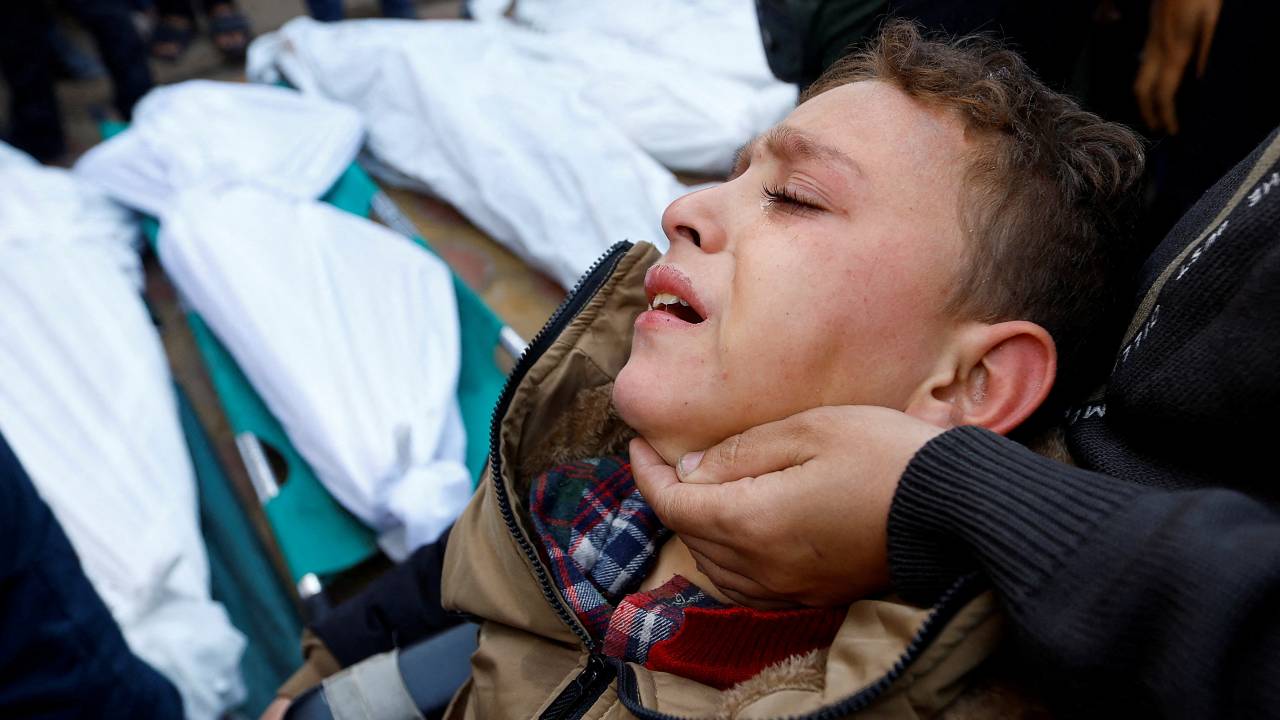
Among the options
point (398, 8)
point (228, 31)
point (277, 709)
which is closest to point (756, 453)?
point (277, 709)

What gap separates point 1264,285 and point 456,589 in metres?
1.07

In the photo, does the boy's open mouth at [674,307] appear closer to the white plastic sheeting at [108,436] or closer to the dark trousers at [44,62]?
the white plastic sheeting at [108,436]

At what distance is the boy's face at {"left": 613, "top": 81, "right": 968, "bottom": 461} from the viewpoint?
103cm

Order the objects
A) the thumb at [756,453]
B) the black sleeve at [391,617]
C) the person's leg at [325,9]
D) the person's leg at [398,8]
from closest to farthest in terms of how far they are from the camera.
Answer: the thumb at [756,453] → the black sleeve at [391,617] → the person's leg at [325,9] → the person's leg at [398,8]

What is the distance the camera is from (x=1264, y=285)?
0.78 meters

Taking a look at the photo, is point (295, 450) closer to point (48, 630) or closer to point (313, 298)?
point (313, 298)

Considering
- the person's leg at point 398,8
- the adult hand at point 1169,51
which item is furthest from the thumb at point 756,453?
the person's leg at point 398,8

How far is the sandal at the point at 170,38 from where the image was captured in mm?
5023

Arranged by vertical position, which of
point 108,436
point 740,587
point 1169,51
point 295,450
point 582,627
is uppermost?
point 1169,51

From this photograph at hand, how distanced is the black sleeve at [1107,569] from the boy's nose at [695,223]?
45cm

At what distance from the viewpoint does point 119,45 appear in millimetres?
4105

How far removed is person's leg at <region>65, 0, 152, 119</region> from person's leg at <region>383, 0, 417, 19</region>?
135cm

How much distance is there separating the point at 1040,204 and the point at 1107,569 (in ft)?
1.99

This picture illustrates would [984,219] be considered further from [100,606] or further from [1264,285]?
[100,606]
